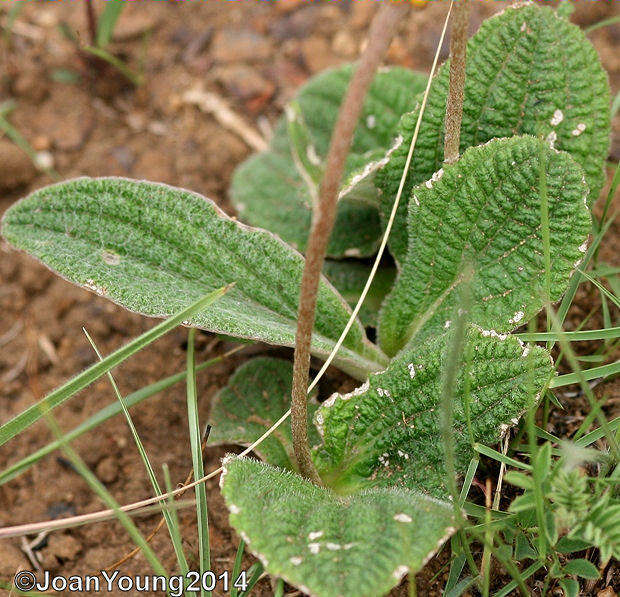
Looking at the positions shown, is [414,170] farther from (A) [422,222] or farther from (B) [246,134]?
(B) [246,134]

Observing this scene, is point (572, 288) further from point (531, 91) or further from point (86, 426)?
point (86, 426)

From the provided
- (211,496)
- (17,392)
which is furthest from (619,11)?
(17,392)

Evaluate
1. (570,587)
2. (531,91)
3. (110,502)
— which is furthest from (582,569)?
(531,91)

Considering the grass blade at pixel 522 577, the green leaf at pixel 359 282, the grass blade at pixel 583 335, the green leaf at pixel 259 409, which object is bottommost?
the grass blade at pixel 522 577

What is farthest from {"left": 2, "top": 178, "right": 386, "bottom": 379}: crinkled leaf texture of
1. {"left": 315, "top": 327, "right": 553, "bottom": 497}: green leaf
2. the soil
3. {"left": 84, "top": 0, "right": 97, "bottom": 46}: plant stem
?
{"left": 84, "top": 0, "right": 97, "bottom": 46}: plant stem

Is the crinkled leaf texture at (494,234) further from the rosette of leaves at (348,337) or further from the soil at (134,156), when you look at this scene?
the soil at (134,156)

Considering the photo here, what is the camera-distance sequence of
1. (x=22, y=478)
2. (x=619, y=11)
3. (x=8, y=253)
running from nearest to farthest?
(x=22, y=478)
(x=8, y=253)
(x=619, y=11)

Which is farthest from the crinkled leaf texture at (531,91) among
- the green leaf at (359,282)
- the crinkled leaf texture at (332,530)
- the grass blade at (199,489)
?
the crinkled leaf texture at (332,530)

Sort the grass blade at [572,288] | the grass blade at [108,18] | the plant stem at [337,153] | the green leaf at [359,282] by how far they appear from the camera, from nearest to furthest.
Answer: the plant stem at [337,153] < the grass blade at [572,288] < the green leaf at [359,282] < the grass blade at [108,18]
